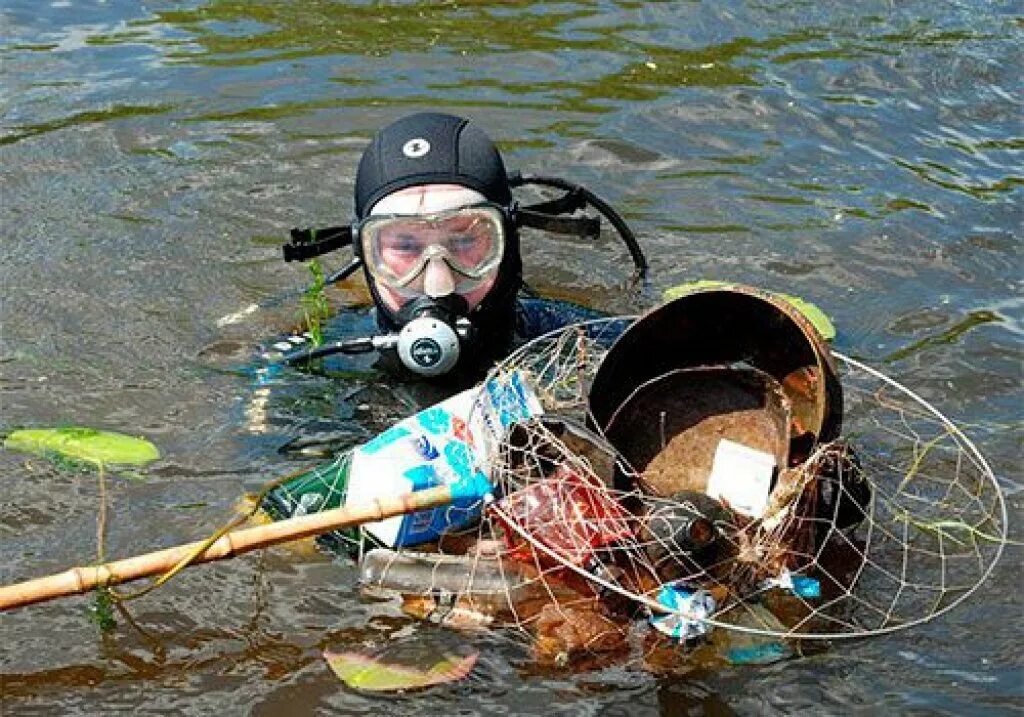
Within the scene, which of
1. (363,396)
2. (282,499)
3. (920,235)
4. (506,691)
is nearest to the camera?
(506,691)

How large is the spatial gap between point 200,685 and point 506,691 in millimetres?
849

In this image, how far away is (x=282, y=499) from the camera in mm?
4594

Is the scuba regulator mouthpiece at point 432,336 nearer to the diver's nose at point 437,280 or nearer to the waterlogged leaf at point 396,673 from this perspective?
the diver's nose at point 437,280

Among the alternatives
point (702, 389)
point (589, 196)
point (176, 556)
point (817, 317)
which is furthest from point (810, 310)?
point (176, 556)

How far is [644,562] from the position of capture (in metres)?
4.05

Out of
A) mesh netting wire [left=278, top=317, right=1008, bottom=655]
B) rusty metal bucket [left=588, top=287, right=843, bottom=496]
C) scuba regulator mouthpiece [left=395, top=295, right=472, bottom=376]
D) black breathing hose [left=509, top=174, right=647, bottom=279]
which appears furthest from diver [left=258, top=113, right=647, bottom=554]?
rusty metal bucket [left=588, top=287, right=843, bottom=496]

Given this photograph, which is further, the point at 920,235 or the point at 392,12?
the point at 392,12

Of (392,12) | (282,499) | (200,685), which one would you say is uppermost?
(392,12)

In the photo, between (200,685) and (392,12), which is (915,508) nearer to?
(200,685)

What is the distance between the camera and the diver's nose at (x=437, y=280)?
16.9 ft

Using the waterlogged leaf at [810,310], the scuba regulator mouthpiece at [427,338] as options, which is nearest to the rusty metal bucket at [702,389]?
the scuba regulator mouthpiece at [427,338]

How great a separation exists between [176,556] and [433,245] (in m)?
1.67

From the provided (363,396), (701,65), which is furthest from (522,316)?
(701,65)

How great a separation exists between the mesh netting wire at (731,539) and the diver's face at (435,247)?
0.42m
